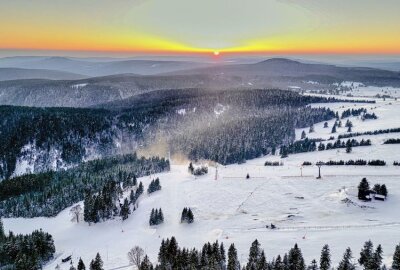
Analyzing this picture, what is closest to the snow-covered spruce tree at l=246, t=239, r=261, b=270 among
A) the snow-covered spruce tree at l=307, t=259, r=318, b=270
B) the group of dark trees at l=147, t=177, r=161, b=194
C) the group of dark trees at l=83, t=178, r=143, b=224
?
the snow-covered spruce tree at l=307, t=259, r=318, b=270

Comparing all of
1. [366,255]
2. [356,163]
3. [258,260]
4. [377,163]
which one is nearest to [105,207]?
[258,260]

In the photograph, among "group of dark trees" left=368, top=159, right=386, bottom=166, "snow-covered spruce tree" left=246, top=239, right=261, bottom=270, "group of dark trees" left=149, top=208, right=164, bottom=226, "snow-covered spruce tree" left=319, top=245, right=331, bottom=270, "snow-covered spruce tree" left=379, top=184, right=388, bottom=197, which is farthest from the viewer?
"group of dark trees" left=368, top=159, right=386, bottom=166

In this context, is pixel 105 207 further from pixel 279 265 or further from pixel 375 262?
pixel 375 262

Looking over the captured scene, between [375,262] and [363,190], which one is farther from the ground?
[375,262]

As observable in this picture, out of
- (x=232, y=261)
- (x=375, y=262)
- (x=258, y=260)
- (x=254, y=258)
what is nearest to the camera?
(x=375, y=262)

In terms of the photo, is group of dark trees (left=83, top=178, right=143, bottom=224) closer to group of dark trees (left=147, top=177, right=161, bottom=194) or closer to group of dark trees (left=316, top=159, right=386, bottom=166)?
group of dark trees (left=147, top=177, right=161, bottom=194)
